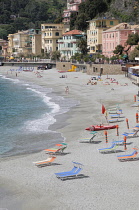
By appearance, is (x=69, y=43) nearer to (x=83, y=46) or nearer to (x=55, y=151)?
(x=83, y=46)

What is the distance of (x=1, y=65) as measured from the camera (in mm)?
122625

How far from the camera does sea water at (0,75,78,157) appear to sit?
26.3m

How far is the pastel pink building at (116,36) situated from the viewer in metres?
82.2

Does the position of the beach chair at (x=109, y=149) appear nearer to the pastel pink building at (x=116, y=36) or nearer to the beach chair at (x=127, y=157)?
the beach chair at (x=127, y=157)

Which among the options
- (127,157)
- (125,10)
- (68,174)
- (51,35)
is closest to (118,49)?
(125,10)

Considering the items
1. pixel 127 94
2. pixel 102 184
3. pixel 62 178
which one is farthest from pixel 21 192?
pixel 127 94

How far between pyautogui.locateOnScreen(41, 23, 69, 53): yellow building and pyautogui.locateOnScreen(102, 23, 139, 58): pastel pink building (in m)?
28.2

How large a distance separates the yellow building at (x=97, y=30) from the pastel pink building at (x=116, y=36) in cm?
319

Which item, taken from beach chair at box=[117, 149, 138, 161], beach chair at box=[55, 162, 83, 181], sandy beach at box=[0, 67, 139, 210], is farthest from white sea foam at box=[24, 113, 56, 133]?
beach chair at box=[55, 162, 83, 181]

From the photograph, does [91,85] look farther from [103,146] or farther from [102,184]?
[102,184]

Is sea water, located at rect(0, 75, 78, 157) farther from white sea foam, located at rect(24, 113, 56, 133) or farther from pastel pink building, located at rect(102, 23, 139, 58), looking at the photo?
pastel pink building, located at rect(102, 23, 139, 58)

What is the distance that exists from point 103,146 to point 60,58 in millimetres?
81711

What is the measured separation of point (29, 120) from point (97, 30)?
196 feet

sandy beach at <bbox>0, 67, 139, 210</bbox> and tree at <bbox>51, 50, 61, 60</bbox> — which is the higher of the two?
tree at <bbox>51, 50, 61, 60</bbox>
